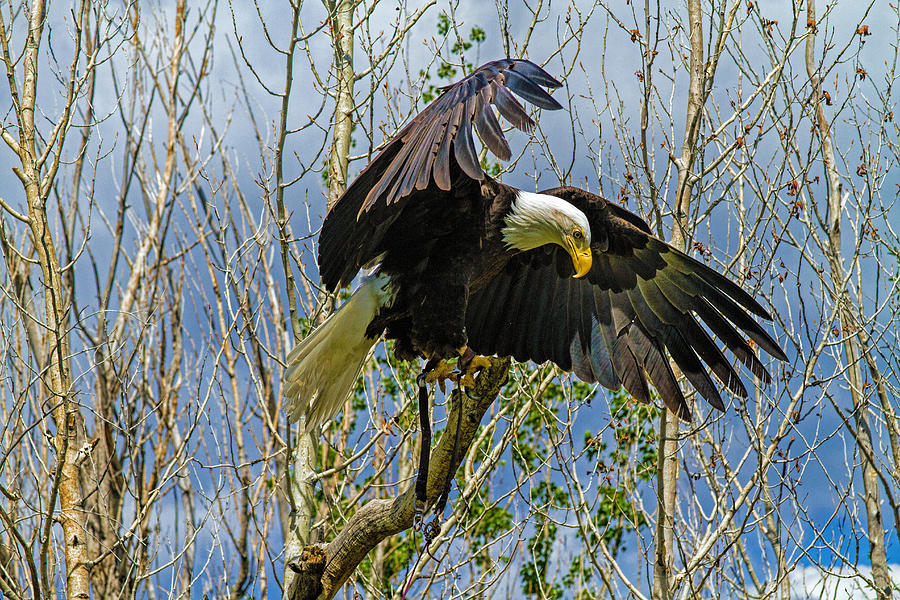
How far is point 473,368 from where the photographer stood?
4.18 m

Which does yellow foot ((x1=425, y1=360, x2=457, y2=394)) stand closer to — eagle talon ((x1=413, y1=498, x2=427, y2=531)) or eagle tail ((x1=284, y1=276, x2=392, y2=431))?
eagle tail ((x1=284, y1=276, x2=392, y2=431))

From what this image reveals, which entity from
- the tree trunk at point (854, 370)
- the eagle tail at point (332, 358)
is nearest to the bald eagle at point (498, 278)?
the eagle tail at point (332, 358)

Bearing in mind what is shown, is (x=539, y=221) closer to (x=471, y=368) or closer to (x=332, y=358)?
(x=471, y=368)

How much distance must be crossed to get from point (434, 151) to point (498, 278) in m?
1.77

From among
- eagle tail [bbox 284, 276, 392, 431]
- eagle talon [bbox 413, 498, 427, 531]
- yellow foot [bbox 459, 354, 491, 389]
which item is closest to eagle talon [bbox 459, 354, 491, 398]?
yellow foot [bbox 459, 354, 491, 389]

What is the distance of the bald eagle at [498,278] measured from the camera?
324 centimetres

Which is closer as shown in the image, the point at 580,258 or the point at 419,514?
the point at 419,514

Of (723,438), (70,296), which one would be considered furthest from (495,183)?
(70,296)

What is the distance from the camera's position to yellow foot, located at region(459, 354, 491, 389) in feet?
13.1

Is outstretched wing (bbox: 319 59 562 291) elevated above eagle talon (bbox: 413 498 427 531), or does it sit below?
above

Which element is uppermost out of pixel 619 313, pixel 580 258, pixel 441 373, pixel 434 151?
pixel 619 313

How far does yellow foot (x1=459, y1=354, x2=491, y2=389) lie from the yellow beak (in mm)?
578

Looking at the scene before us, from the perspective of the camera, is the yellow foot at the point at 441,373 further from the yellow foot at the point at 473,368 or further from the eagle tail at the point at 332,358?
the eagle tail at the point at 332,358

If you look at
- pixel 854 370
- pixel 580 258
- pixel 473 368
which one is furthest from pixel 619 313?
pixel 854 370
